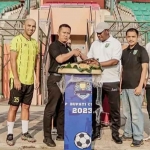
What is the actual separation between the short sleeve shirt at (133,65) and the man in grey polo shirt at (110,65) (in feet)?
0.41

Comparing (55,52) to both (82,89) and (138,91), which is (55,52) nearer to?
(82,89)

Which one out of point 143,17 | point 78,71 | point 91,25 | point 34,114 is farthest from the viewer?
point 143,17

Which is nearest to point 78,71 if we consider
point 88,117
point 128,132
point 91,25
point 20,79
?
point 88,117

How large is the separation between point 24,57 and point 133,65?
5.43 feet

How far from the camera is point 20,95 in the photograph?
5.44m

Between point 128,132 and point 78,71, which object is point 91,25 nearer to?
point 128,132

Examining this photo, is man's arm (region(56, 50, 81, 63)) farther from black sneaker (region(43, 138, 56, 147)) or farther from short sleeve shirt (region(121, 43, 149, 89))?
black sneaker (region(43, 138, 56, 147))

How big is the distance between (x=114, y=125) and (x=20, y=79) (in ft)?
5.35

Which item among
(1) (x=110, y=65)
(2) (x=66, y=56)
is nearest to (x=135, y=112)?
(1) (x=110, y=65)

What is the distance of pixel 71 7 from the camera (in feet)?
40.2

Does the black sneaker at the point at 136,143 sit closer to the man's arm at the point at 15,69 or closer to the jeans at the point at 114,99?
the jeans at the point at 114,99

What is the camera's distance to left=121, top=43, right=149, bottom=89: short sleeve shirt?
5.51 m

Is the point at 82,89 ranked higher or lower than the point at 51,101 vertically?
higher

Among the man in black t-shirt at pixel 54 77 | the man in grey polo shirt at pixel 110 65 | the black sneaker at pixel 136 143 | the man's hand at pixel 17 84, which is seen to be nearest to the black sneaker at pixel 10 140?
the man in black t-shirt at pixel 54 77
